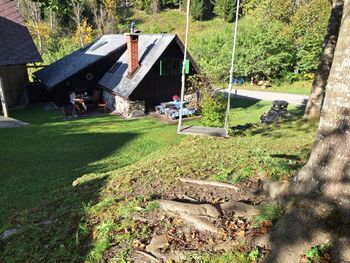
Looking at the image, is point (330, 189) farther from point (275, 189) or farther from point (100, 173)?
point (100, 173)

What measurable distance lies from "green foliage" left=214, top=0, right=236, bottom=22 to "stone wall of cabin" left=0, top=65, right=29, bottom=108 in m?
39.3

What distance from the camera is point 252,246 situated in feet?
11.4

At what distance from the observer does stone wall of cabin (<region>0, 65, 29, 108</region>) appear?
21.7m

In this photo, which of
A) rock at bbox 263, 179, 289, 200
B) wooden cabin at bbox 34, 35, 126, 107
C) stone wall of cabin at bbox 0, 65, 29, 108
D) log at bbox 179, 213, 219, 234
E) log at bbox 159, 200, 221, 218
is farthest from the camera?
wooden cabin at bbox 34, 35, 126, 107

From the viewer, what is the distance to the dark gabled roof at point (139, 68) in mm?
19509

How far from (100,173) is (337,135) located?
7.01 metres

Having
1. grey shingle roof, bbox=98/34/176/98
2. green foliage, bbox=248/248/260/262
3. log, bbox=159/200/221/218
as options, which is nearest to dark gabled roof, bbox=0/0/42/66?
grey shingle roof, bbox=98/34/176/98

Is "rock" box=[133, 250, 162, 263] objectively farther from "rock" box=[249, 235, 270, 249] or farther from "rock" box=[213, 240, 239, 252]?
"rock" box=[249, 235, 270, 249]

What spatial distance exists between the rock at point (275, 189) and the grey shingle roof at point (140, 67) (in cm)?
1525

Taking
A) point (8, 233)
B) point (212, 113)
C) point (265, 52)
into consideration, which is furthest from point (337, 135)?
point (265, 52)

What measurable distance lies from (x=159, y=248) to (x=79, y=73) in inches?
809

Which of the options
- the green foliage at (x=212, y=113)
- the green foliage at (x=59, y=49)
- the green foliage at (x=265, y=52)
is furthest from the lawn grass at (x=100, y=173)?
the green foliage at (x=59, y=49)

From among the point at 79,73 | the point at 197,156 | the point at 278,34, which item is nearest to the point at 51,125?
the point at 79,73

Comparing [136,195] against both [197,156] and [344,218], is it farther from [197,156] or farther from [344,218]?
[344,218]
